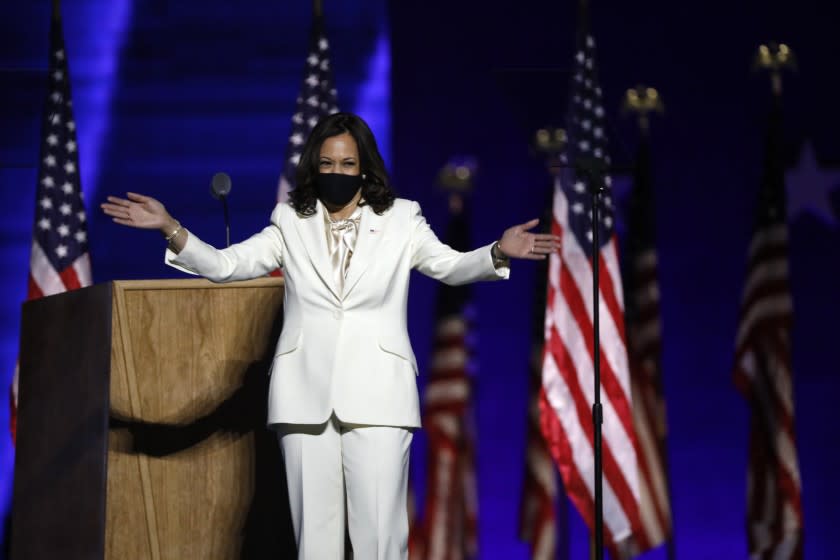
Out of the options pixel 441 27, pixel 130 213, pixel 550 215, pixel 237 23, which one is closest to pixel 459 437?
pixel 550 215

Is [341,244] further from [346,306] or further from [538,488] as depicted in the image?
[538,488]

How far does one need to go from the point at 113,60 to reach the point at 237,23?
61cm

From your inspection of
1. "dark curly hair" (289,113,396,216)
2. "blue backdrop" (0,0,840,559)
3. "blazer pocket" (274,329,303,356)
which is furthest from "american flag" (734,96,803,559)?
"blazer pocket" (274,329,303,356)

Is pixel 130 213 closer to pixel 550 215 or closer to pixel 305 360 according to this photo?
pixel 305 360

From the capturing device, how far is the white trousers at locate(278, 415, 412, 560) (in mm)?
2496

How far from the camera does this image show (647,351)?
476 cm

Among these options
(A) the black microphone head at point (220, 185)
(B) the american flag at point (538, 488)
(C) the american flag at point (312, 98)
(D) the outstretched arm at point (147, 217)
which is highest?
(C) the american flag at point (312, 98)

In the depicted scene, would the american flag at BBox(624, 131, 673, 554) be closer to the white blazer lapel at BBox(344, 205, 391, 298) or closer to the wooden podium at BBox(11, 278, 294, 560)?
the wooden podium at BBox(11, 278, 294, 560)

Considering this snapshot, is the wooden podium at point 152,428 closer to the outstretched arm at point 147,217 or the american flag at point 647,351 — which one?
the outstretched arm at point 147,217

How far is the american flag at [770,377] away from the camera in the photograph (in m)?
4.54

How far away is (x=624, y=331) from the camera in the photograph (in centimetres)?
444

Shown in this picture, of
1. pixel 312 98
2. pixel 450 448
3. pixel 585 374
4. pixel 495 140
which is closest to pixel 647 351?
pixel 585 374

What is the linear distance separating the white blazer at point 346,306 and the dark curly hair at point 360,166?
0.03m

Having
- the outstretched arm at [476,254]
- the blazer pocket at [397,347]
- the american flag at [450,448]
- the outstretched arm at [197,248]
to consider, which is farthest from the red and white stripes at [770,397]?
the outstretched arm at [197,248]
